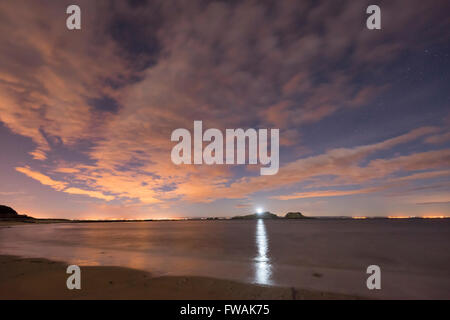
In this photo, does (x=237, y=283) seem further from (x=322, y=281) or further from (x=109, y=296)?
(x=109, y=296)

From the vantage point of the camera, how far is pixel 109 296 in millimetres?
7645

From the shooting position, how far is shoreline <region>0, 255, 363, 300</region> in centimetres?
775

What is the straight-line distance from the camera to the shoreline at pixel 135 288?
775 centimetres

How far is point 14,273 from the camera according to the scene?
10477mm

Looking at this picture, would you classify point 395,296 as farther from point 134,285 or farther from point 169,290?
point 134,285

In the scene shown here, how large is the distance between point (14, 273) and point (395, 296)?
16982 millimetres

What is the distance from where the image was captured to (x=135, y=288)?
8.51 metres

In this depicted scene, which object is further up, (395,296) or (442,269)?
(395,296)

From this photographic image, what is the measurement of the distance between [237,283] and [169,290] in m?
2.97
